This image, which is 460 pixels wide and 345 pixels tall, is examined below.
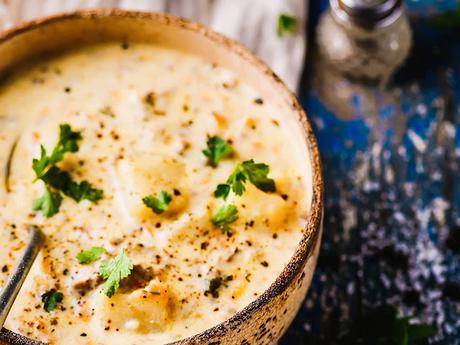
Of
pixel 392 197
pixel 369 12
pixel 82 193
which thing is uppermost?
pixel 82 193

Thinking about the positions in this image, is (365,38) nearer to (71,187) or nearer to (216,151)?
(216,151)

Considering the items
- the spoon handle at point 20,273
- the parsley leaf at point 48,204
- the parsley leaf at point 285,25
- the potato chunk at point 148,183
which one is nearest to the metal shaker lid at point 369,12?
the parsley leaf at point 285,25

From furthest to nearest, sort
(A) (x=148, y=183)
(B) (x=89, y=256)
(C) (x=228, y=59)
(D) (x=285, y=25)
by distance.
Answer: (D) (x=285, y=25) < (C) (x=228, y=59) < (A) (x=148, y=183) < (B) (x=89, y=256)

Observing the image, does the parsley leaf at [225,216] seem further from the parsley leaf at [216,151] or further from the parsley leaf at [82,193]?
the parsley leaf at [82,193]

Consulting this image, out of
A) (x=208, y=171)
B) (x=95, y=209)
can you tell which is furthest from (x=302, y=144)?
(x=95, y=209)

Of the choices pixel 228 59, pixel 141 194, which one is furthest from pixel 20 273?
pixel 228 59

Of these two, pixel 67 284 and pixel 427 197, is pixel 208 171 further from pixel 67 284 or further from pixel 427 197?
pixel 427 197
